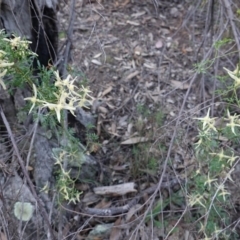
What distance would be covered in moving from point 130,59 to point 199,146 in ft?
5.72

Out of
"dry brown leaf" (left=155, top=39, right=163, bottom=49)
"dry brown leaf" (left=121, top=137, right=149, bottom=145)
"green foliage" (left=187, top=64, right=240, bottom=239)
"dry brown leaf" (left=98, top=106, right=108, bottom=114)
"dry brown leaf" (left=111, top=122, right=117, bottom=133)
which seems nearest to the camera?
"green foliage" (left=187, top=64, right=240, bottom=239)

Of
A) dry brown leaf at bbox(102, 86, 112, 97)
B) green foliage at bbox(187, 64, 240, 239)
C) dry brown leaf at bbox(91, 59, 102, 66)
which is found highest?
green foliage at bbox(187, 64, 240, 239)

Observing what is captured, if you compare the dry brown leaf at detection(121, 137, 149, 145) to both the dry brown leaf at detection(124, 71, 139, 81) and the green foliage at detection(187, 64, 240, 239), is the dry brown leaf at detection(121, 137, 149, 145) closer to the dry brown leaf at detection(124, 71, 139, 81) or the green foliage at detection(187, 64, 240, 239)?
the green foliage at detection(187, 64, 240, 239)

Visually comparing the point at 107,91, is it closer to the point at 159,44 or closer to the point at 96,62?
the point at 96,62

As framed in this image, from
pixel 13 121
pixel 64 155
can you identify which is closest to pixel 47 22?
pixel 13 121

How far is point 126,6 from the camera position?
380cm

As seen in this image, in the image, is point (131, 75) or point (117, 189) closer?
point (117, 189)

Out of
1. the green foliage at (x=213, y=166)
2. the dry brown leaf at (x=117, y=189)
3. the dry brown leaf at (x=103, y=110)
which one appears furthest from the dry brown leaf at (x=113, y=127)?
the green foliage at (x=213, y=166)

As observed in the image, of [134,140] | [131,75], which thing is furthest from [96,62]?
[134,140]

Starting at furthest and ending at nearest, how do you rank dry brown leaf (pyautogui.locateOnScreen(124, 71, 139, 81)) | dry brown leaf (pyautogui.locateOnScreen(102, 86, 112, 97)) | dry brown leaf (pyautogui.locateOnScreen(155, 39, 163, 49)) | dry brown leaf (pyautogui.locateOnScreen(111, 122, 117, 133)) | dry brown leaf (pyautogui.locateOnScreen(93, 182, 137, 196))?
dry brown leaf (pyautogui.locateOnScreen(155, 39, 163, 49)) < dry brown leaf (pyautogui.locateOnScreen(124, 71, 139, 81)) < dry brown leaf (pyautogui.locateOnScreen(102, 86, 112, 97)) < dry brown leaf (pyautogui.locateOnScreen(111, 122, 117, 133)) < dry brown leaf (pyautogui.locateOnScreen(93, 182, 137, 196))

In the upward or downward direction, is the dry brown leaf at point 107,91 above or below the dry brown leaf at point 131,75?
above

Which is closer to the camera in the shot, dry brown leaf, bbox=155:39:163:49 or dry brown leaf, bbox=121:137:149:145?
dry brown leaf, bbox=121:137:149:145

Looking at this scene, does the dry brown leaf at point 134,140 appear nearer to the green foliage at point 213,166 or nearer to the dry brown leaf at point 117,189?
the dry brown leaf at point 117,189

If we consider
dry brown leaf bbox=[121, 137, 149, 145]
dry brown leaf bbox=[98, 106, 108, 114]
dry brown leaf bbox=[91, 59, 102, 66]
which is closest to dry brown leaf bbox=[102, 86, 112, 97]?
dry brown leaf bbox=[98, 106, 108, 114]
